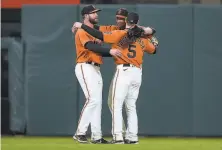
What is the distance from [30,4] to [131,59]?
3.30 m

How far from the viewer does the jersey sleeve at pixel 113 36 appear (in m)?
10.2

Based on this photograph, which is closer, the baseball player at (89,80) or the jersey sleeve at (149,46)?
the baseball player at (89,80)

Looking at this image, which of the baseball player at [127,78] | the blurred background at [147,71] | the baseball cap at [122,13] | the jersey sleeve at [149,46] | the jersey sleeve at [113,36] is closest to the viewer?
the jersey sleeve at [113,36]

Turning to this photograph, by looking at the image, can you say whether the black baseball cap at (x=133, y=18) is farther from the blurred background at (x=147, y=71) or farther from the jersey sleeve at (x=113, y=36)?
the blurred background at (x=147, y=71)

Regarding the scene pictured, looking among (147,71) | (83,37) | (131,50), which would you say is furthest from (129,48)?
(147,71)

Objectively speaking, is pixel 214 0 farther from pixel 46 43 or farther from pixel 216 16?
pixel 46 43

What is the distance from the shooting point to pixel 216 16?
12969 mm

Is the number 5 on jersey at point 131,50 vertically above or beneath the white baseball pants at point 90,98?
above

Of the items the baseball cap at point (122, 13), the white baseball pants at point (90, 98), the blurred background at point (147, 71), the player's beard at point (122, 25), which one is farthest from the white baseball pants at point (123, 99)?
the blurred background at point (147, 71)

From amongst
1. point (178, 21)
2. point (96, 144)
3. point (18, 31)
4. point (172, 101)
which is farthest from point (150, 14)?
point (96, 144)

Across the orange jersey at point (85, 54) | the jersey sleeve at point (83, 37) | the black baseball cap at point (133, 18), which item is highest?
the black baseball cap at point (133, 18)

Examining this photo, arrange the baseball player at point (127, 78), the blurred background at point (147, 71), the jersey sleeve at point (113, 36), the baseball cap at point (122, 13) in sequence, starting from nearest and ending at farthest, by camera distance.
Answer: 1. the jersey sleeve at point (113, 36)
2. the baseball player at point (127, 78)
3. the baseball cap at point (122, 13)
4. the blurred background at point (147, 71)

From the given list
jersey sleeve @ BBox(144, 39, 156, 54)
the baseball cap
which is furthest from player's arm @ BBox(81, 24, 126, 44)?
jersey sleeve @ BBox(144, 39, 156, 54)

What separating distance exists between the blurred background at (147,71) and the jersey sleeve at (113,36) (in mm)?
2681
